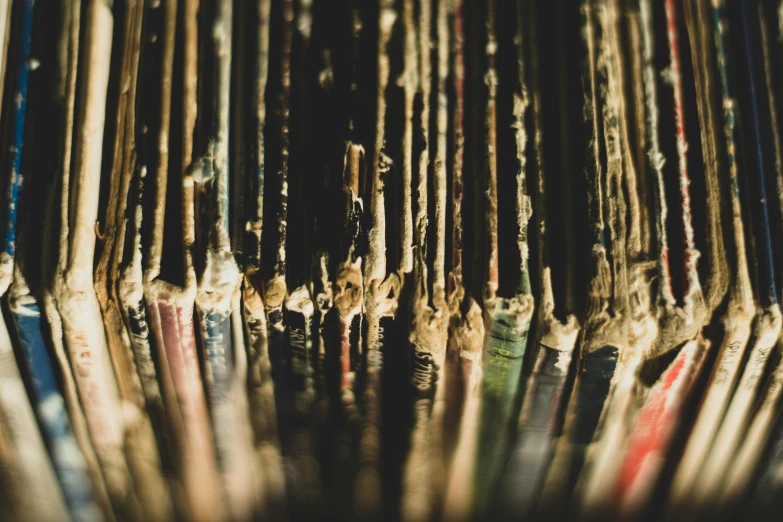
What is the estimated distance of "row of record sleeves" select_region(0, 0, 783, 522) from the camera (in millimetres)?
392

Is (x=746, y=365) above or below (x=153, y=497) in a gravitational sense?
above

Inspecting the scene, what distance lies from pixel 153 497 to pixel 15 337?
0.71ft

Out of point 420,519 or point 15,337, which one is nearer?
point 15,337

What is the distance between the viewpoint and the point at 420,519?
57cm

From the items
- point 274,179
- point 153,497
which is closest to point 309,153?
point 274,179

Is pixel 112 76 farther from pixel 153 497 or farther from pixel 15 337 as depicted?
pixel 153 497

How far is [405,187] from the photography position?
15.6 inches

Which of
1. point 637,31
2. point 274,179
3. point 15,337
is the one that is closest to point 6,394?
point 15,337

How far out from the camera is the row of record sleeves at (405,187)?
15.4 inches

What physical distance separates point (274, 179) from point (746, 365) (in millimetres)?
379

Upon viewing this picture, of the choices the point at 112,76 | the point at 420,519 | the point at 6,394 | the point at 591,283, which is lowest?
the point at 420,519

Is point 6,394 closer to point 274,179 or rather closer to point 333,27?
point 274,179

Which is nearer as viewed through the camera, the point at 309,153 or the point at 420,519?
the point at 309,153

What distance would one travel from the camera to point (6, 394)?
46 cm
